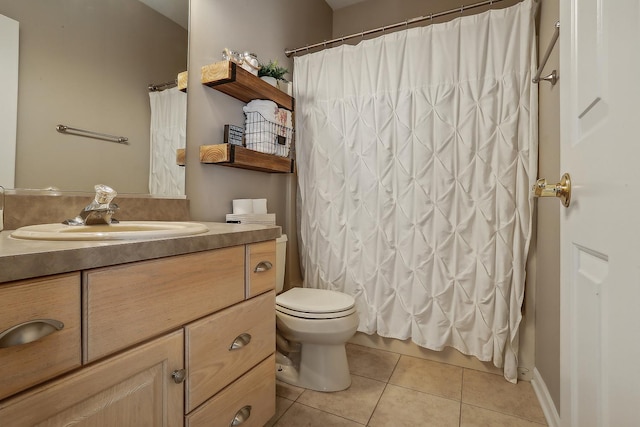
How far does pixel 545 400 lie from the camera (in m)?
1.40

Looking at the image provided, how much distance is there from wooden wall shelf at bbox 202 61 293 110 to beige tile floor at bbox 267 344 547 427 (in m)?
1.59

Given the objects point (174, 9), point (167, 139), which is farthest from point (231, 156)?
point (174, 9)

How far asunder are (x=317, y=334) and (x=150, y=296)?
37.2 inches

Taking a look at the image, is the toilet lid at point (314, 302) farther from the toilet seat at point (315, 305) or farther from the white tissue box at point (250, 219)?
the white tissue box at point (250, 219)

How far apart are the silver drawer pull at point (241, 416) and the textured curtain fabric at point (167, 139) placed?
94 centimetres

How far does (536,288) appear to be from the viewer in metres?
1.60

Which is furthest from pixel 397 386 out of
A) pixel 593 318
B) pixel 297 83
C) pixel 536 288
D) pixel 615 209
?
pixel 297 83

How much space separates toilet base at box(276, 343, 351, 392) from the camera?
1.55 metres

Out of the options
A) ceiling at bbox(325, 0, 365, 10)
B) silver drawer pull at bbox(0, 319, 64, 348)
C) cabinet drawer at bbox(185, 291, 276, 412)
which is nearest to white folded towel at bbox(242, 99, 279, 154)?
cabinet drawer at bbox(185, 291, 276, 412)

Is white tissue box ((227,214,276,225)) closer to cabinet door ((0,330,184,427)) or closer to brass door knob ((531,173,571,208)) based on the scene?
cabinet door ((0,330,184,427))

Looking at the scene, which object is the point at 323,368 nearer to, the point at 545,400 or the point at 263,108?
the point at 545,400

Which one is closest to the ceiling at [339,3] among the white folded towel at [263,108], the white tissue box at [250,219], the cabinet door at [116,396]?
the white folded towel at [263,108]

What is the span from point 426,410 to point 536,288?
2.81 ft

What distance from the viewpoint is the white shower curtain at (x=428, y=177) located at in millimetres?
1583
